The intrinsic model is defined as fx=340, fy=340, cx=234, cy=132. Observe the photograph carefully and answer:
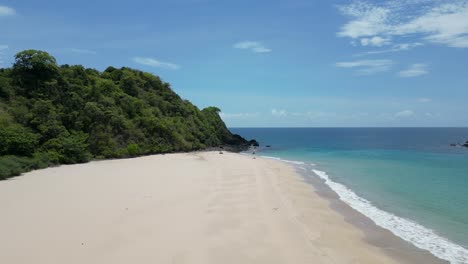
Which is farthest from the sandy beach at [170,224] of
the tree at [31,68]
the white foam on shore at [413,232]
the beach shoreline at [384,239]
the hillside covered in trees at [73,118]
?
the tree at [31,68]

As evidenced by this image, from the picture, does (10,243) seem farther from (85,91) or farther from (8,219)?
(85,91)

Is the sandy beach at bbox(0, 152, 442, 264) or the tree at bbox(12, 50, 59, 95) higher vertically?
the tree at bbox(12, 50, 59, 95)

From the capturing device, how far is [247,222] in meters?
12.5

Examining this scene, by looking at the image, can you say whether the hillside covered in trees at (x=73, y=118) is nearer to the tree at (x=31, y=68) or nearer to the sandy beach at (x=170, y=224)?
the tree at (x=31, y=68)

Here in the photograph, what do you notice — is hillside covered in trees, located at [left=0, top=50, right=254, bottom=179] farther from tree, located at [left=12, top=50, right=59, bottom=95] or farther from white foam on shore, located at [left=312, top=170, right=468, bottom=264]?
white foam on shore, located at [left=312, top=170, right=468, bottom=264]

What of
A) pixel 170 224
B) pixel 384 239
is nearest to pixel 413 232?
pixel 384 239

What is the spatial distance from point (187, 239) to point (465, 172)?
98.3 ft

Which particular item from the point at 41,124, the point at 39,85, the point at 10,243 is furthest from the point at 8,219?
the point at 39,85

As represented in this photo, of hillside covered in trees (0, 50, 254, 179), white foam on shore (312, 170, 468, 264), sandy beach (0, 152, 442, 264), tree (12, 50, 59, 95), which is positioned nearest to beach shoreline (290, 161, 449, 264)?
sandy beach (0, 152, 442, 264)

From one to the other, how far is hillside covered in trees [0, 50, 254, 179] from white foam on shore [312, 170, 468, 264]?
19.6 m

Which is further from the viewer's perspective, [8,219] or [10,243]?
[8,219]

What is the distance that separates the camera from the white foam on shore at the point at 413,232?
1057 centimetres

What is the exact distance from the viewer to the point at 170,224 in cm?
1184

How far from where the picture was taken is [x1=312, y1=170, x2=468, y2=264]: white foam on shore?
34.7ft
